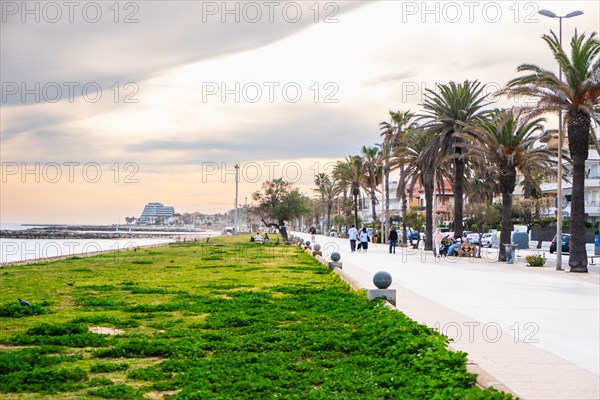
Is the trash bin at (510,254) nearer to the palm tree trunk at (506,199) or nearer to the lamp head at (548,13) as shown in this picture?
the palm tree trunk at (506,199)

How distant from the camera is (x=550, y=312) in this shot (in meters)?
15.1

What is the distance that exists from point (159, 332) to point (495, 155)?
2804cm

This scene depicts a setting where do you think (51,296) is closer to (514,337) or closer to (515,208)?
(514,337)

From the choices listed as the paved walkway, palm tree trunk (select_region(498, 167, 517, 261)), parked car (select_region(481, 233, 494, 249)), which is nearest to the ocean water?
palm tree trunk (select_region(498, 167, 517, 261))

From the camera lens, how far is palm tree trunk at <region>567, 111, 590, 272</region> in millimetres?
28828

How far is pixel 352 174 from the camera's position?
8956cm

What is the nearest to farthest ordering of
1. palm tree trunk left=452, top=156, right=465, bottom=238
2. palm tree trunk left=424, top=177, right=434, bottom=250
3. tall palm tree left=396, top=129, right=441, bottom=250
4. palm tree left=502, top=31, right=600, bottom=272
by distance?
palm tree left=502, top=31, right=600, bottom=272 < palm tree trunk left=452, top=156, right=465, bottom=238 < tall palm tree left=396, top=129, right=441, bottom=250 < palm tree trunk left=424, top=177, right=434, bottom=250

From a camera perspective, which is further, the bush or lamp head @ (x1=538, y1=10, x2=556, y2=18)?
the bush

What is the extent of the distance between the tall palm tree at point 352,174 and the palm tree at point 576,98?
183 ft

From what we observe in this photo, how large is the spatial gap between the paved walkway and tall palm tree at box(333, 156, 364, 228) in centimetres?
6025

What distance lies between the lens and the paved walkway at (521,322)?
27.3ft

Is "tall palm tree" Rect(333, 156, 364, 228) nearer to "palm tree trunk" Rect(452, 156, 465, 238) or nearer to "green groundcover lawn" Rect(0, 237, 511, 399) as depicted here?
"palm tree trunk" Rect(452, 156, 465, 238)

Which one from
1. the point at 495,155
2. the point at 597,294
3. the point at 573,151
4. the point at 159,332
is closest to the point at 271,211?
the point at 495,155

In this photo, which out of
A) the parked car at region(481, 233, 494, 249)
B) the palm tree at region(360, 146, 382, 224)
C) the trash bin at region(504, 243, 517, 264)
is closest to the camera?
the trash bin at region(504, 243, 517, 264)
